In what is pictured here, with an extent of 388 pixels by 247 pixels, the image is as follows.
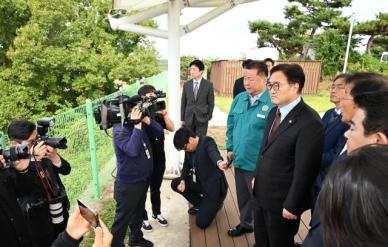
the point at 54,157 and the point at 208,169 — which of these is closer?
the point at 54,157

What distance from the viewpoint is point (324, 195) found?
826 mm

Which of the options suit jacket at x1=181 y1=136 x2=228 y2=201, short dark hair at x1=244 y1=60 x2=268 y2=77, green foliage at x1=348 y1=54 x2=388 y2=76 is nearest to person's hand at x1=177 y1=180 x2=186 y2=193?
suit jacket at x1=181 y1=136 x2=228 y2=201

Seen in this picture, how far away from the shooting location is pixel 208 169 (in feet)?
11.3

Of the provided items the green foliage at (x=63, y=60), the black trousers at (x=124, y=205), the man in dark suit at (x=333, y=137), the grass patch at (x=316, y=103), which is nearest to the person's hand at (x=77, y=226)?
the black trousers at (x=124, y=205)

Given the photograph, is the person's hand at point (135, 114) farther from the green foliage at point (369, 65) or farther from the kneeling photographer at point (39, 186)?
the green foliage at point (369, 65)

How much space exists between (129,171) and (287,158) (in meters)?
1.31

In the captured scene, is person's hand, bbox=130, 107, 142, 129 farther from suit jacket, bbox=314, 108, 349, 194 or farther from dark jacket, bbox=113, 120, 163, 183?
suit jacket, bbox=314, 108, 349, 194

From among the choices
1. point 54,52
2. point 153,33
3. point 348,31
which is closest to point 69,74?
point 54,52

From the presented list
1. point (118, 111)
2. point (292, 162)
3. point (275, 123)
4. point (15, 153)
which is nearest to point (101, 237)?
point (15, 153)

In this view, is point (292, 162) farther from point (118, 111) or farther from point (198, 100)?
point (198, 100)

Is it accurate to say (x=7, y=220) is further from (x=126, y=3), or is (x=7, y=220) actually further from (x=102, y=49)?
(x=102, y=49)

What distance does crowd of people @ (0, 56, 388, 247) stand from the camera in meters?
0.78

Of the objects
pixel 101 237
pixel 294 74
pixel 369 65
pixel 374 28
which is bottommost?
pixel 369 65

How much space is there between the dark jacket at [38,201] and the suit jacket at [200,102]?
3081 millimetres
